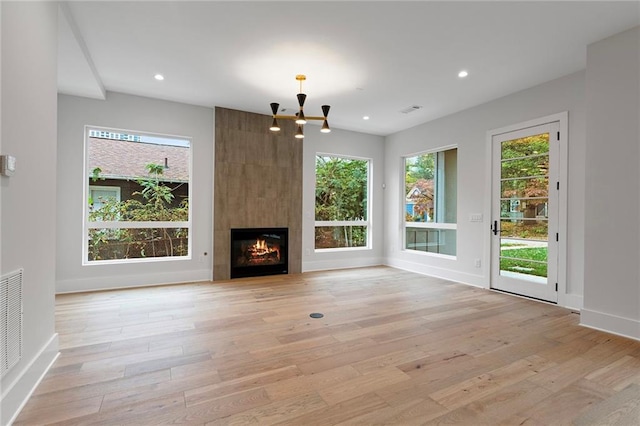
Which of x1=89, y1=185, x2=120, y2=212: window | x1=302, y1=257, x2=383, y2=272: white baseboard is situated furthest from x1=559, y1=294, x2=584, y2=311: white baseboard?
x1=89, y1=185, x2=120, y2=212: window

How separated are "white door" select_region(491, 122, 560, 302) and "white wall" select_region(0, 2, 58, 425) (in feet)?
17.4

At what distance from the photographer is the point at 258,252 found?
19.0 feet

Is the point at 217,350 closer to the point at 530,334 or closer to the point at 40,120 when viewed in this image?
the point at 40,120

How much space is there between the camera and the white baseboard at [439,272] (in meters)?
5.11

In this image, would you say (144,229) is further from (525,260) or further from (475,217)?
(525,260)

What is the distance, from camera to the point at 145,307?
12.5ft

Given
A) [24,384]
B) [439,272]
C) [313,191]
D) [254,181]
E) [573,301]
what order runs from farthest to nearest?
[313,191] < [439,272] < [254,181] < [573,301] < [24,384]

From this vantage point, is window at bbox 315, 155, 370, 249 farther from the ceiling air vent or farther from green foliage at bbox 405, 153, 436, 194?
the ceiling air vent

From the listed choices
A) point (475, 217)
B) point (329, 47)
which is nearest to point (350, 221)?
point (475, 217)

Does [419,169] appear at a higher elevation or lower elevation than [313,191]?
higher

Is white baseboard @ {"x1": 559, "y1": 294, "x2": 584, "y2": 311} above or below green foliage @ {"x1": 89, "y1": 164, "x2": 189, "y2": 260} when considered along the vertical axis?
below

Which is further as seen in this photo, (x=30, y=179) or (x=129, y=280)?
(x=129, y=280)

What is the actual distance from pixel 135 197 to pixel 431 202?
17.2ft

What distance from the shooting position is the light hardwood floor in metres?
1.83
